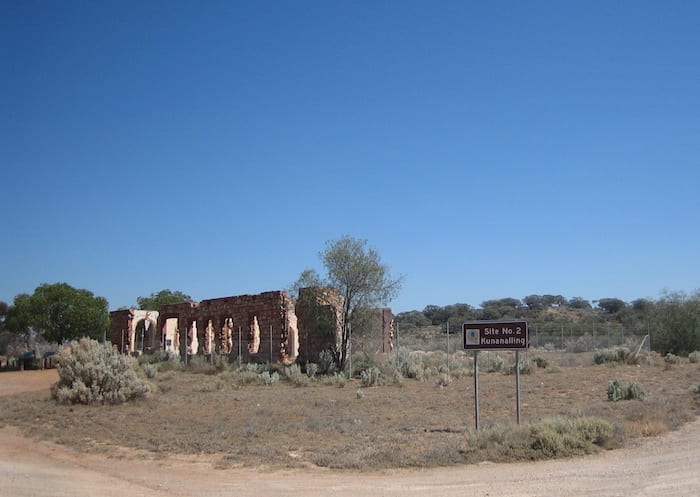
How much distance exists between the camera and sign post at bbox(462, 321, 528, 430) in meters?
13.3

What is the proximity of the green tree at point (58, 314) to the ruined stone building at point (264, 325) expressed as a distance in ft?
8.76

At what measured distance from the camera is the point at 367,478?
956cm

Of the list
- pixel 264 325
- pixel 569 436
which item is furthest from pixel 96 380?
pixel 264 325

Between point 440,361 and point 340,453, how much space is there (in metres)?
23.7

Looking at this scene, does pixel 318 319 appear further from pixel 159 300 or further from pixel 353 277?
pixel 159 300

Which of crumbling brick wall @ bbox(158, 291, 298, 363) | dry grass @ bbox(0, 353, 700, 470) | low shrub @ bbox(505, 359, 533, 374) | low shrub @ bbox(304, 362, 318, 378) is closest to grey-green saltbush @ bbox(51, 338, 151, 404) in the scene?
dry grass @ bbox(0, 353, 700, 470)

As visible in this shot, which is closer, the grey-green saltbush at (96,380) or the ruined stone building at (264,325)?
the grey-green saltbush at (96,380)

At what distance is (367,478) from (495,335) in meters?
5.06

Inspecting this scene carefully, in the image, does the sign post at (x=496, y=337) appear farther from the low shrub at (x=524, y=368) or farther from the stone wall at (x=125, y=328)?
the stone wall at (x=125, y=328)

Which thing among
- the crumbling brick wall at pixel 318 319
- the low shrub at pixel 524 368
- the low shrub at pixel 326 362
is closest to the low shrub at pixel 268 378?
the low shrub at pixel 326 362

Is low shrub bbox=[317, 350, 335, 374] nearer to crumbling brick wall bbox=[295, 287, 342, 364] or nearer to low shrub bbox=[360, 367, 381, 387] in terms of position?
crumbling brick wall bbox=[295, 287, 342, 364]

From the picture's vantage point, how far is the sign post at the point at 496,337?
1330 cm

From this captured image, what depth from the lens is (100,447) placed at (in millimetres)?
12859

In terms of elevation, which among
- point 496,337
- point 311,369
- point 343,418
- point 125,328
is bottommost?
point 311,369
